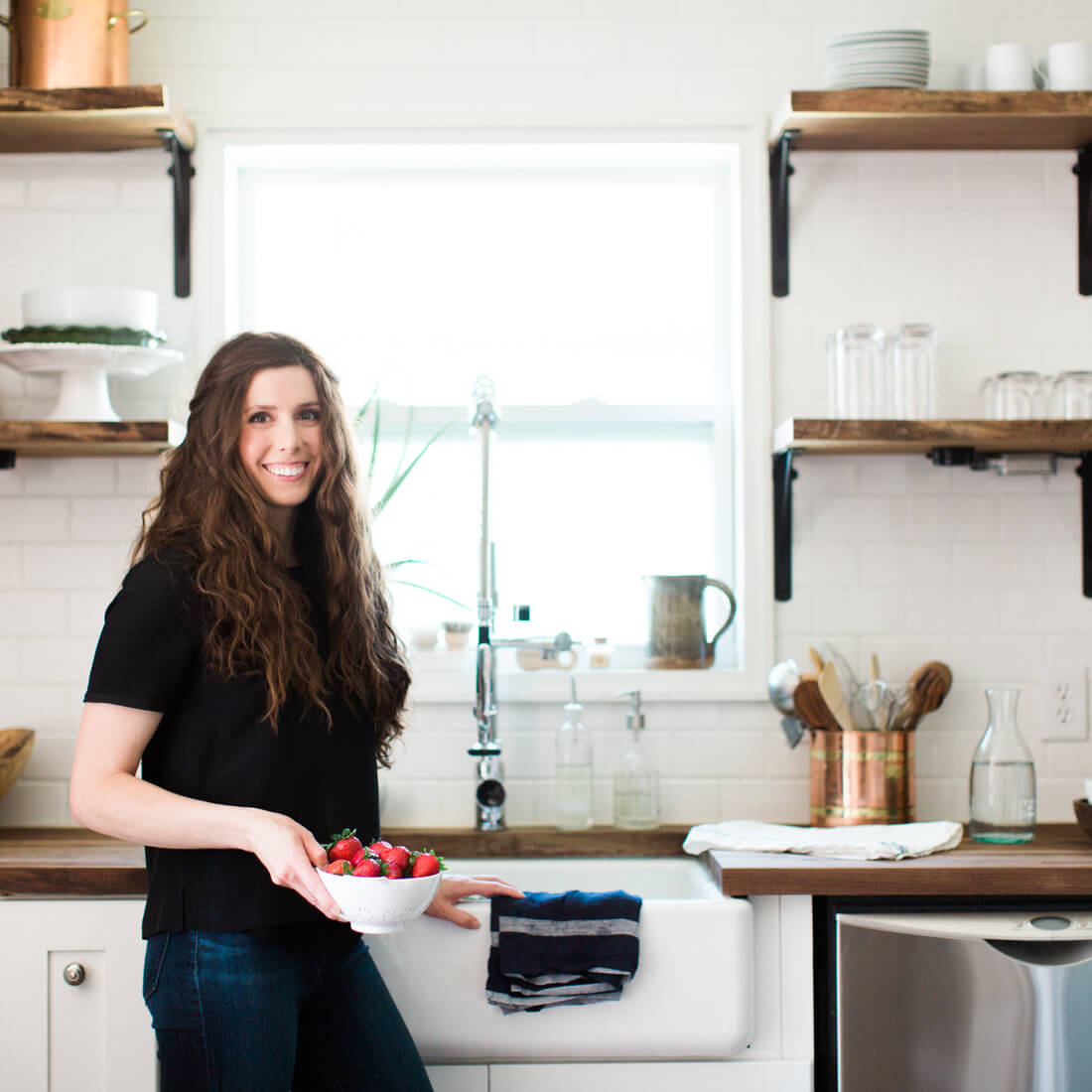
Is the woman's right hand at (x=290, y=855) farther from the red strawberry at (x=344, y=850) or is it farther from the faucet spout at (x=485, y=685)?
the faucet spout at (x=485, y=685)

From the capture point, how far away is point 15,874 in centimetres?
196

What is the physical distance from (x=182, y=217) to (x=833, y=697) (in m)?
1.67

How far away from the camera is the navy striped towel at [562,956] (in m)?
1.88

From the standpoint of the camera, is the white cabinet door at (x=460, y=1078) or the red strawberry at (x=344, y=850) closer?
the red strawberry at (x=344, y=850)

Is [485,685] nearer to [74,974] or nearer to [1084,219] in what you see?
[74,974]

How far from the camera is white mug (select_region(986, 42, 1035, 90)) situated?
2.46 metres

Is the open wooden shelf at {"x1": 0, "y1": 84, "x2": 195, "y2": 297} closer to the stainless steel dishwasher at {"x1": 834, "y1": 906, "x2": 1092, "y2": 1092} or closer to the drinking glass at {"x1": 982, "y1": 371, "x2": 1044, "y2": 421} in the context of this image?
the drinking glass at {"x1": 982, "y1": 371, "x2": 1044, "y2": 421}

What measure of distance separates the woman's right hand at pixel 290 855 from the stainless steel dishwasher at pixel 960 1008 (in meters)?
0.90

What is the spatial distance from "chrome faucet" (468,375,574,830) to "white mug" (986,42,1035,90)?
1208 mm

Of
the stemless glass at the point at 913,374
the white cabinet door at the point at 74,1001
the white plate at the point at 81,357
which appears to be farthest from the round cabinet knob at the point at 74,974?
the stemless glass at the point at 913,374

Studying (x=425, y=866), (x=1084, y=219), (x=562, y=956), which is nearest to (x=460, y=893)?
(x=562, y=956)

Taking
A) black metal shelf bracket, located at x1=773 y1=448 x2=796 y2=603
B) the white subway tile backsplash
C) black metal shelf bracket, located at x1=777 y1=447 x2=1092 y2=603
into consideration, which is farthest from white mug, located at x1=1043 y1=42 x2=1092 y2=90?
the white subway tile backsplash

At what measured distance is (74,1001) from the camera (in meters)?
1.94

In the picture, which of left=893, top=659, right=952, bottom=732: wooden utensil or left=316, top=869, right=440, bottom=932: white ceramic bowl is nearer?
left=316, top=869, right=440, bottom=932: white ceramic bowl
